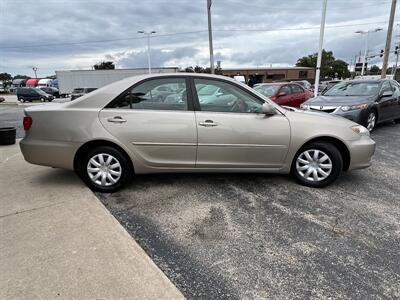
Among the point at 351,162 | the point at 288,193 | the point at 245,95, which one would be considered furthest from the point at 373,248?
the point at 245,95

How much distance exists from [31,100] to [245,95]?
111ft

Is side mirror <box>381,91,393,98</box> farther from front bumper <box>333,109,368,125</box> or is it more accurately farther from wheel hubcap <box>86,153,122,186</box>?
wheel hubcap <box>86,153,122,186</box>

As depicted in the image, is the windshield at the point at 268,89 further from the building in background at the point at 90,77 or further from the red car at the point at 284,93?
the building in background at the point at 90,77

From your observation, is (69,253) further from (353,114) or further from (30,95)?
(30,95)

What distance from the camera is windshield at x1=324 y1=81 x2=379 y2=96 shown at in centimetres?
877

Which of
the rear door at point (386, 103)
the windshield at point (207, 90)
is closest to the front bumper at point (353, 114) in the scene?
the rear door at point (386, 103)

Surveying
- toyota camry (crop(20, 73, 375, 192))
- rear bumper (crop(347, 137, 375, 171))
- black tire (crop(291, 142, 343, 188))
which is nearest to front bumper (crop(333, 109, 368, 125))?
rear bumper (crop(347, 137, 375, 171))

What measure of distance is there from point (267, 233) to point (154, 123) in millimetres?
1893

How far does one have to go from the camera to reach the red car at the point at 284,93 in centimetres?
1119

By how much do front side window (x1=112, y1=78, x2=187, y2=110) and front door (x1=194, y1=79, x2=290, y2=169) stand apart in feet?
0.71

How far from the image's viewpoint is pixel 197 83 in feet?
13.4

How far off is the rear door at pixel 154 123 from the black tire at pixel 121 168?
183mm

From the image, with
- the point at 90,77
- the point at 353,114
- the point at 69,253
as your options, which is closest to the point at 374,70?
the point at 90,77

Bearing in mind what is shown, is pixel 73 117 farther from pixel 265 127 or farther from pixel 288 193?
pixel 288 193
